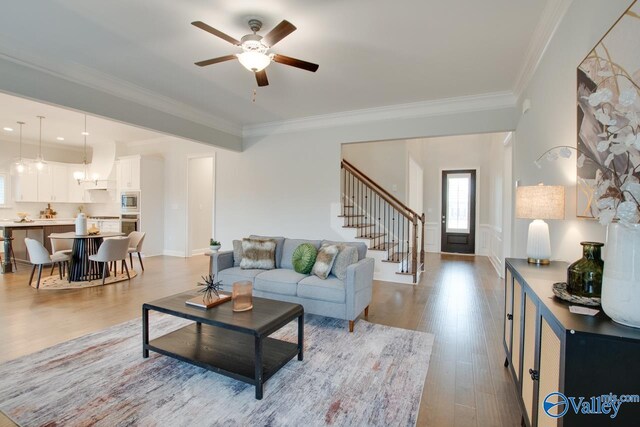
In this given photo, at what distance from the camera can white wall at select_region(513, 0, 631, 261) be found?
175 cm

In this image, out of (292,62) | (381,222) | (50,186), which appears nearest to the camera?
(292,62)

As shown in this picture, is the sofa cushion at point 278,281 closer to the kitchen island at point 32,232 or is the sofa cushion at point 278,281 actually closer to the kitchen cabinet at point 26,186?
the kitchen island at point 32,232

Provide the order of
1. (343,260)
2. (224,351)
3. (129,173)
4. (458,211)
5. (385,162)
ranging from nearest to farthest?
(224,351) → (343,260) → (385,162) → (129,173) → (458,211)

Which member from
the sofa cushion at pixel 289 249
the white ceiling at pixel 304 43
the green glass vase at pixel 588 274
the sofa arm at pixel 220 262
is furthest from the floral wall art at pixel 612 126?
the sofa arm at pixel 220 262

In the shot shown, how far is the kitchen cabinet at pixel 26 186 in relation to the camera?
7.24 metres

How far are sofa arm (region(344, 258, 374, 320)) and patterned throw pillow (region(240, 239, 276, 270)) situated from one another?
48.7 inches

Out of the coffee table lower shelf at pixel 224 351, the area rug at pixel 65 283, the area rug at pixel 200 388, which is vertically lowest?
the area rug at pixel 200 388

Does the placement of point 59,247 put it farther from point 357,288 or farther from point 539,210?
point 539,210

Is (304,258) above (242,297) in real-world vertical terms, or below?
above

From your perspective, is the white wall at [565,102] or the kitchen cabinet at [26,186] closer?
the white wall at [565,102]

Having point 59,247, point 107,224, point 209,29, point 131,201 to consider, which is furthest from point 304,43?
point 107,224

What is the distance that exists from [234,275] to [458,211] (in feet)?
22.9

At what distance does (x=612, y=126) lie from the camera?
1.36 m

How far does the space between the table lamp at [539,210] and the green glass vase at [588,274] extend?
677 mm
